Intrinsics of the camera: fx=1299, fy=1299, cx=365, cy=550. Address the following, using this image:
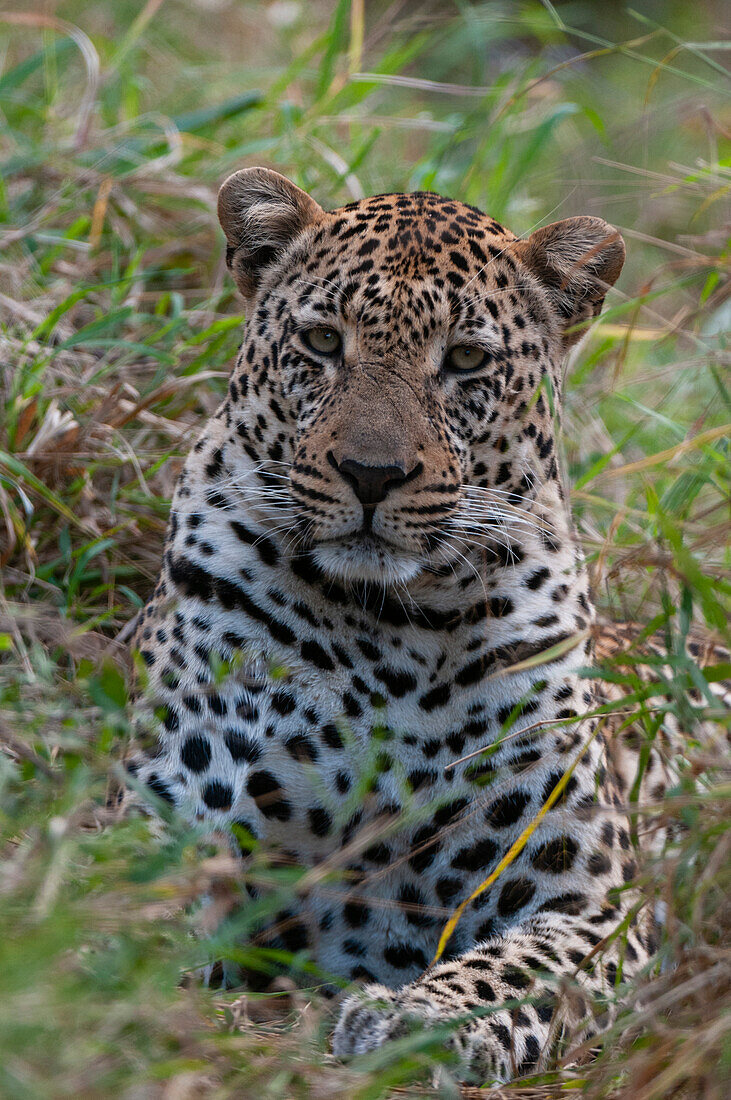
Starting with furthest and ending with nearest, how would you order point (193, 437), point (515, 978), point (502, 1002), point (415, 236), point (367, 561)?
point (193, 437) < point (415, 236) < point (367, 561) < point (515, 978) < point (502, 1002)

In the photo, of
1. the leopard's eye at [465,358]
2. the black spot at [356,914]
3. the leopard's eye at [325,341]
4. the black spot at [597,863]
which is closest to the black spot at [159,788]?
the black spot at [356,914]

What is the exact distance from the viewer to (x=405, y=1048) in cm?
255

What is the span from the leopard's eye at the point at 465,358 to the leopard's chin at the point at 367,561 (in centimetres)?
65

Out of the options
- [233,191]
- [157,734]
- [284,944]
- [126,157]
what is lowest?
Answer: [284,944]

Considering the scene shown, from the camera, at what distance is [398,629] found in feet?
12.8

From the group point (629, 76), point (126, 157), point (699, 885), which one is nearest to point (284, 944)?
point (699, 885)

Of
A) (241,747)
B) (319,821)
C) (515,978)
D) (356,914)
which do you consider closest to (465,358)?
(241,747)

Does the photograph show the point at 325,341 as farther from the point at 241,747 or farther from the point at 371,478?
the point at 241,747

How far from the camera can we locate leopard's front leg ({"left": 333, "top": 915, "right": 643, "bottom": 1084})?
3068mm

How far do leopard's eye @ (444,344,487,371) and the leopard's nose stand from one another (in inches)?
20.4

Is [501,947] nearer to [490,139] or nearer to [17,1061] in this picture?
[17,1061]

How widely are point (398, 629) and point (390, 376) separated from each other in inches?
29.6

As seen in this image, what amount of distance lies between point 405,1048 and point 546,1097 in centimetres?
63

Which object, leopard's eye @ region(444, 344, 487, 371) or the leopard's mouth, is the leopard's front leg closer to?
the leopard's mouth
